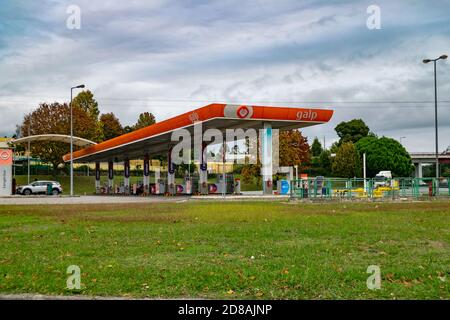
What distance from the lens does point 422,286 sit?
745 centimetres

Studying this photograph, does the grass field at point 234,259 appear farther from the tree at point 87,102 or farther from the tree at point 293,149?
the tree at point 87,102

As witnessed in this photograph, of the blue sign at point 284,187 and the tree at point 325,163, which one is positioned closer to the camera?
the blue sign at point 284,187

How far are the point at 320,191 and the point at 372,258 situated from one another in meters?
21.6

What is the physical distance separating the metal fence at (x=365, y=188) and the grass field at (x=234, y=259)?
15.3 m

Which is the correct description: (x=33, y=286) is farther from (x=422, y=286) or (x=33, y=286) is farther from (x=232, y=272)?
(x=422, y=286)

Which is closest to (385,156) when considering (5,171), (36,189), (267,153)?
(267,153)

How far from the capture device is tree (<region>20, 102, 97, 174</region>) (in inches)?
2899

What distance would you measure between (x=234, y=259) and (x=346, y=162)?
7376cm

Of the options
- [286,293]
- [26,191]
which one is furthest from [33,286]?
[26,191]

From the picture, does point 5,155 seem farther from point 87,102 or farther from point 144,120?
point 144,120

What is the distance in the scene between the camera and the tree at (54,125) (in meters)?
73.6

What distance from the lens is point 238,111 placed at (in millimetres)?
36188

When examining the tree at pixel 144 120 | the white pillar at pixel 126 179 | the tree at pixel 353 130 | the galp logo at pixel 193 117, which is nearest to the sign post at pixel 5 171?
the white pillar at pixel 126 179

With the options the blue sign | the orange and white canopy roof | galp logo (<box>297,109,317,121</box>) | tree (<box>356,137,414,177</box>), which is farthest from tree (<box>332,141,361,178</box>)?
galp logo (<box>297,109,317,121</box>)
